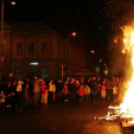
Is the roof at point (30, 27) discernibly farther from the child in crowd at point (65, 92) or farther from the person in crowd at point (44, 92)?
the person in crowd at point (44, 92)

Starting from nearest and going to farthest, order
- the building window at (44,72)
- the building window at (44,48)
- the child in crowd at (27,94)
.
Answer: the child in crowd at (27,94)
the building window at (44,72)
the building window at (44,48)

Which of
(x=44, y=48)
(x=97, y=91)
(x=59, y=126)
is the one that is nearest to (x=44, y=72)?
(x=44, y=48)

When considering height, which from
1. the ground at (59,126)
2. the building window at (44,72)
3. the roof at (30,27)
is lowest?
the ground at (59,126)

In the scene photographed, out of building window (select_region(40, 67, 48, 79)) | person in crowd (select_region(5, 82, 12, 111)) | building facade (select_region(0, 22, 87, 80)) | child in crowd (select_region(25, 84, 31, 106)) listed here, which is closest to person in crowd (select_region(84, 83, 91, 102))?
child in crowd (select_region(25, 84, 31, 106))

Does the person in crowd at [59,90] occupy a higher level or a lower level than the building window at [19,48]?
lower

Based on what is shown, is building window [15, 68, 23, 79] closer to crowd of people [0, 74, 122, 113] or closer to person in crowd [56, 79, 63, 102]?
crowd of people [0, 74, 122, 113]

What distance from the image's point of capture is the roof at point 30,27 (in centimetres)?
3716

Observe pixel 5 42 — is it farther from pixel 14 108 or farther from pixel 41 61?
pixel 14 108

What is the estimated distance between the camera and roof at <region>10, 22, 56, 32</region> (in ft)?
122

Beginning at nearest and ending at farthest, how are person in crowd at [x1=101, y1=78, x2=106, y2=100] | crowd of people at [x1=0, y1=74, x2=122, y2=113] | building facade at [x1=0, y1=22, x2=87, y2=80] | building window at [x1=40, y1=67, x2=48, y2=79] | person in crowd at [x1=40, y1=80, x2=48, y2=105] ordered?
crowd of people at [x1=0, y1=74, x2=122, y2=113] < person in crowd at [x1=40, y1=80, x2=48, y2=105] < person in crowd at [x1=101, y1=78, x2=106, y2=100] < building window at [x1=40, y1=67, x2=48, y2=79] < building facade at [x1=0, y1=22, x2=87, y2=80]

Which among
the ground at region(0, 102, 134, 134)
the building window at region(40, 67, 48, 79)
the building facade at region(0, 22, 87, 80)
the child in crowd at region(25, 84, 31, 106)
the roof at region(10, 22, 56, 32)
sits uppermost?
the roof at region(10, 22, 56, 32)

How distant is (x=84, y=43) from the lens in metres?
52.7

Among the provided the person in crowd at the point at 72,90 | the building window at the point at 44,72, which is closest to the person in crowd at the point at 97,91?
the person in crowd at the point at 72,90

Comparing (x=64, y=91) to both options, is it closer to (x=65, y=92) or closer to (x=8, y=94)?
(x=65, y=92)
